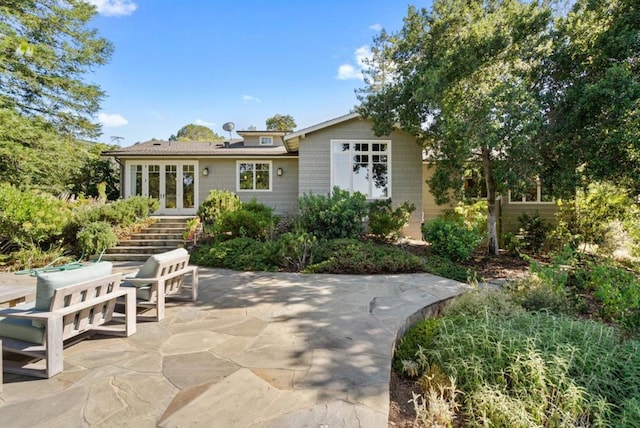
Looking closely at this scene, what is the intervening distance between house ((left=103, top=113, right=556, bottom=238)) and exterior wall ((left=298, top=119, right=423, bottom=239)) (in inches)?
1.4

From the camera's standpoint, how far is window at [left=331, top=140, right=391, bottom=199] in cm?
1188

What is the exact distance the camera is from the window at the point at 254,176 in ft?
43.5

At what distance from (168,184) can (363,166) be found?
26.4 feet

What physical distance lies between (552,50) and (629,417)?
28.8 feet

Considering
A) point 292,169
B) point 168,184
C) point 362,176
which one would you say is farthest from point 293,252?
point 168,184

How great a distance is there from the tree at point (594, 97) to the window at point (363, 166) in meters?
5.03

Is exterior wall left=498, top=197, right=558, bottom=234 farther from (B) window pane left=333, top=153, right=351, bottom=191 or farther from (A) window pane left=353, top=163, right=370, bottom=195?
(B) window pane left=333, top=153, right=351, bottom=191

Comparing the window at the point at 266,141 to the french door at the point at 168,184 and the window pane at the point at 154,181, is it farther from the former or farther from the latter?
the window pane at the point at 154,181

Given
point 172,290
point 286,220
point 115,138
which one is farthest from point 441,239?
point 115,138

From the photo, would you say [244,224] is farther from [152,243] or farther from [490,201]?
[490,201]

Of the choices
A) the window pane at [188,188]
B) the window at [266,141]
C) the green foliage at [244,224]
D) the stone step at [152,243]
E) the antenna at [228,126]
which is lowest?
the stone step at [152,243]

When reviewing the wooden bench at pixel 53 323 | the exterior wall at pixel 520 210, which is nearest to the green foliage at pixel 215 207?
the wooden bench at pixel 53 323

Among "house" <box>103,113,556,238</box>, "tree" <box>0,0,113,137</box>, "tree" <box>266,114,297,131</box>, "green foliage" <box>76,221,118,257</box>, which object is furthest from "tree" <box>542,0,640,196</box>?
"tree" <box>266,114,297,131</box>

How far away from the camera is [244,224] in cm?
932
